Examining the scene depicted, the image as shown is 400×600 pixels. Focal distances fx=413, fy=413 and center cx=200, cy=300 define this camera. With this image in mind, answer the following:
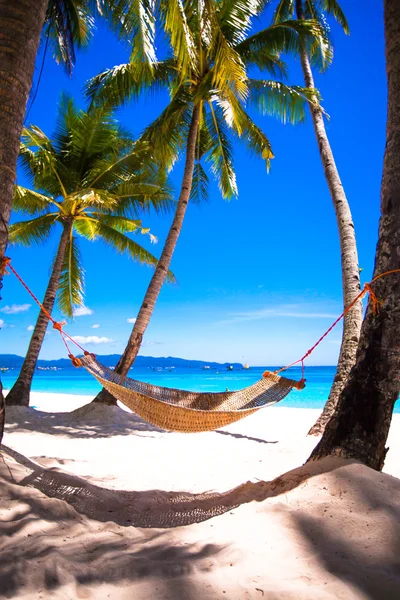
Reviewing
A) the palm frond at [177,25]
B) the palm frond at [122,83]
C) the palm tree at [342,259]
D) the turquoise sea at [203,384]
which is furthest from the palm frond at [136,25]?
the turquoise sea at [203,384]

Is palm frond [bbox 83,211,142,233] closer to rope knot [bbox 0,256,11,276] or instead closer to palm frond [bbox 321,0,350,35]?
palm frond [bbox 321,0,350,35]

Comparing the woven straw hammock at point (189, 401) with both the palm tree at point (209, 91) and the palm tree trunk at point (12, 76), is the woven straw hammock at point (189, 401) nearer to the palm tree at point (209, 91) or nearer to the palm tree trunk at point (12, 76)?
the palm tree trunk at point (12, 76)

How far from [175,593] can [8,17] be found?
97.7 inches

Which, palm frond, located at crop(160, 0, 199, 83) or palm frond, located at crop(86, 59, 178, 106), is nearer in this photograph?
palm frond, located at crop(160, 0, 199, 83)

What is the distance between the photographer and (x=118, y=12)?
435 cm

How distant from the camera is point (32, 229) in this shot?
7754mm

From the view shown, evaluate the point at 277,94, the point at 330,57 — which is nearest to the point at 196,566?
the point at 277,94

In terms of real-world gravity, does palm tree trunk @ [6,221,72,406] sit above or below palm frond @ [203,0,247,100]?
below

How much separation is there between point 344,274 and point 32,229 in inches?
230

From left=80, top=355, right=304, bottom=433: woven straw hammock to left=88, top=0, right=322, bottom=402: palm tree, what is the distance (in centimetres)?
250

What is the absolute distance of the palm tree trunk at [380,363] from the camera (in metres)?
1.77

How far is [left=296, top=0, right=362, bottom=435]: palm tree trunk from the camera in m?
4.15

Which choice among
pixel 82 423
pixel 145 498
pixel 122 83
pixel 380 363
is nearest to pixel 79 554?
pixel 145 498

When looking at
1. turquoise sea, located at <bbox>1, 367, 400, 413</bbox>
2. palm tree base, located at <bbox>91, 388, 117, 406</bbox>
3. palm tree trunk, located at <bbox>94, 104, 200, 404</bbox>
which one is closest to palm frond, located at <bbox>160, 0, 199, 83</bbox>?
palm tree trunk, located at <bbox>94, 104, 200, 404</bbox>
